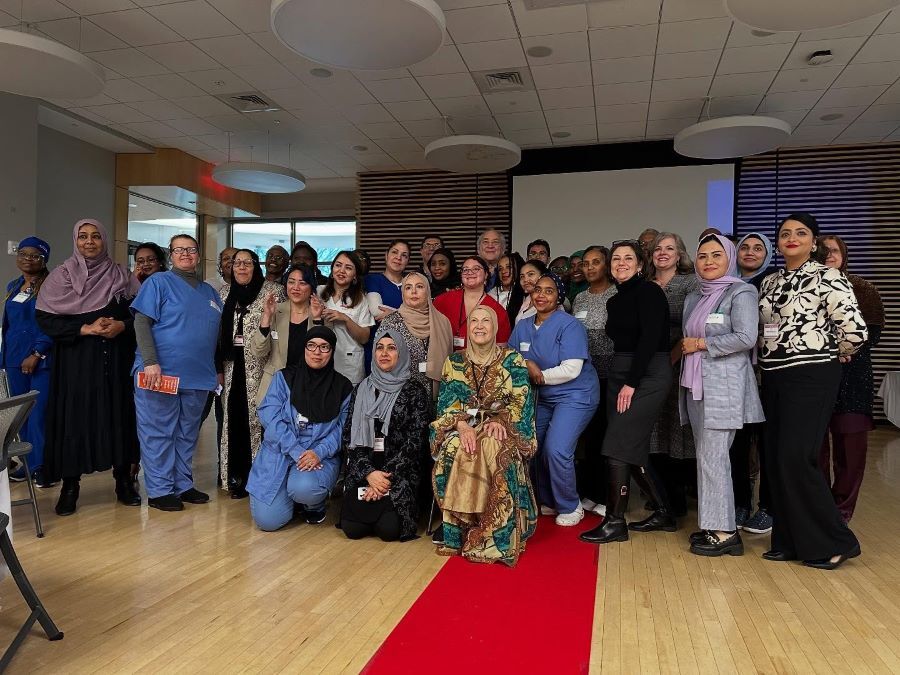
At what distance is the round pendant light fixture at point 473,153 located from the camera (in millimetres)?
6848

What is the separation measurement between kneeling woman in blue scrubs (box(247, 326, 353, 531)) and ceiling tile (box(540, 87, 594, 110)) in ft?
14.2

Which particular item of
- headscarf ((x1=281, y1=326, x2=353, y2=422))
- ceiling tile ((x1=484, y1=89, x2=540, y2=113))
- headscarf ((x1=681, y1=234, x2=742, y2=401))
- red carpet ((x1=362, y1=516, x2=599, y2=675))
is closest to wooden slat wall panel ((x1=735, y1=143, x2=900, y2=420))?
ceiling tile ((x1=484, y1=89, x2=540, y2=113))

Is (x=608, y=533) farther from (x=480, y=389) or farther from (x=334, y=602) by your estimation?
(x=334, y=602)

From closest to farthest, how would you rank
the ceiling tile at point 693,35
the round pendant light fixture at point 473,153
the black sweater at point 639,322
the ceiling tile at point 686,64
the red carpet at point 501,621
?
the red carpet at point 501,621 < the black sweater at point 639,322 < the ceiling tile at point 693,35 < the ceiling tile at point 686,64 < the round pendant light fixture at point 473,153

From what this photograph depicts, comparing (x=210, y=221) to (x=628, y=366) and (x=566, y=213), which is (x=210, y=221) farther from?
(x=628, y=366)

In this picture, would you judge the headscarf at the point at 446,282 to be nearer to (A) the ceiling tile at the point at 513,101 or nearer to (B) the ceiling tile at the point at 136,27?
(A) the ceiling tile at the point at 513,101

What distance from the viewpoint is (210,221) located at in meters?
11.3

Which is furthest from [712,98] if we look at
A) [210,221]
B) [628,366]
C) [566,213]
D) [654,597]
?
[210,221]

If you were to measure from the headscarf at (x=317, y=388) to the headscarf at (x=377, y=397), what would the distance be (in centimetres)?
14

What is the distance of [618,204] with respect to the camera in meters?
8.66

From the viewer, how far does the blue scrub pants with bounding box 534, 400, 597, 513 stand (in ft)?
11.9

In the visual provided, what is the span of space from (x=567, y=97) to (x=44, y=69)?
15.7 ft

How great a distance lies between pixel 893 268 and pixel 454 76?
636 cm

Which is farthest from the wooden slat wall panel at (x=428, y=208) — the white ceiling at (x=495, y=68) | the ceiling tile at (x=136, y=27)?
the ceiling tile at (x=136, y=27)
